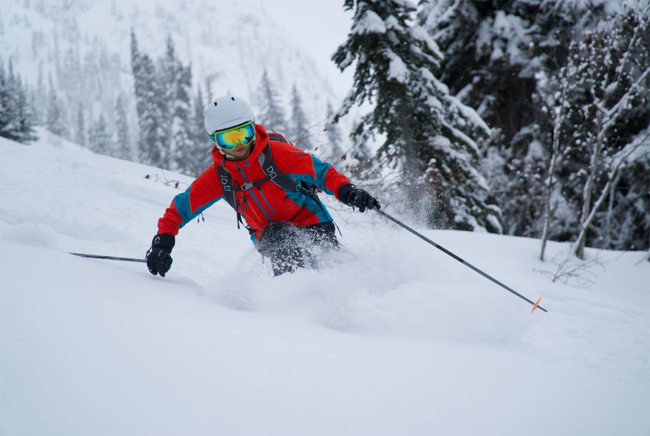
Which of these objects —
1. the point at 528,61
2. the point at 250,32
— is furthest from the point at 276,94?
the point at 250,32

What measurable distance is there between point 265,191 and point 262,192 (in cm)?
3

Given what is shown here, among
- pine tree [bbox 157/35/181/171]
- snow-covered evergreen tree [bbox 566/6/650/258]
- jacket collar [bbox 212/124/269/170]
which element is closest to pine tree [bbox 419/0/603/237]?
snow-covered evergreen tree [bbox 566/6/650/258]

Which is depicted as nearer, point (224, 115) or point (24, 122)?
point (224, 115)

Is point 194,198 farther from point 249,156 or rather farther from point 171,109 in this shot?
point 171,109

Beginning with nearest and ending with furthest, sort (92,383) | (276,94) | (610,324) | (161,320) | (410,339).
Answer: (92,383), (161,320), (410,339), (610,324), (276,94)

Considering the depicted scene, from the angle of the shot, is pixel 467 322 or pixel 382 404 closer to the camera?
Result: pixel 382 404

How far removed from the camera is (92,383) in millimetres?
1133

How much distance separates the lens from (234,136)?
3117 mm

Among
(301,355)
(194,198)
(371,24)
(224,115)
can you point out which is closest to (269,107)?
(371,24)

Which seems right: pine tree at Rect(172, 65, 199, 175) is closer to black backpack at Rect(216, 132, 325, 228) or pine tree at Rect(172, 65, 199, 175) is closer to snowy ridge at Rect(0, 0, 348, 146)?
black backpack at Rect(216, 132, 325, 228)

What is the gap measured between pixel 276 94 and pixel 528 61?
80.4 ft

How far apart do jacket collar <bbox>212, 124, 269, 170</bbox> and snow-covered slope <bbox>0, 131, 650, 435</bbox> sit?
994mm

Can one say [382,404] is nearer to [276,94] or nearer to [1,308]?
[1,308]

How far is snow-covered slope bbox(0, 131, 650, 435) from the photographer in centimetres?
113
